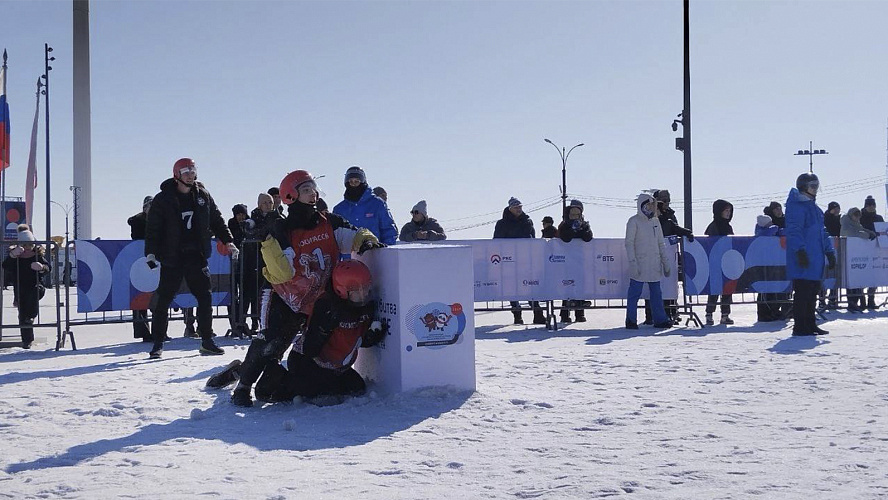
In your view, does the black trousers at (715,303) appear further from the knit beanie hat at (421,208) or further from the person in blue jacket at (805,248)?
the knit beanie hat at (421,208)

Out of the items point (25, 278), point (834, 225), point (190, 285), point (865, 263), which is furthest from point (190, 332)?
point (834, 225)

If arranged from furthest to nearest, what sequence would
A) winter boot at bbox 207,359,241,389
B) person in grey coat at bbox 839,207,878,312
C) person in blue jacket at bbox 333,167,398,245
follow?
1. person in grey coat at bbox 839,207,878,312
2. person in blue jacket at bbox 333,167,398,245
3. winter boot at bbox 207,359,241,389

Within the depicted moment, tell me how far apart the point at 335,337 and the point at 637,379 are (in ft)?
9.15

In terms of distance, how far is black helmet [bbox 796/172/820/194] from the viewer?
11.7 meters

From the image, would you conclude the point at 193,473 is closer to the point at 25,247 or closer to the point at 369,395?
the point at 369,395

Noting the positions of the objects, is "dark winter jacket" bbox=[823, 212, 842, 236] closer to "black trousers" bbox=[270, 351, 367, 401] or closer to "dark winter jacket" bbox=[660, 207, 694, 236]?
"dark winter jacket" bbox=[660, 207, 694, 236]

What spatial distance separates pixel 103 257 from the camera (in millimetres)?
11914

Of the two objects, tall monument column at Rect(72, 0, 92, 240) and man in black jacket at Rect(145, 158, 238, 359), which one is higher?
tall monument column at Rect(72, 0, 92, 240)

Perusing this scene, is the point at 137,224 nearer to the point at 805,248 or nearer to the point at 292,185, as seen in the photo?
the point at 292,185

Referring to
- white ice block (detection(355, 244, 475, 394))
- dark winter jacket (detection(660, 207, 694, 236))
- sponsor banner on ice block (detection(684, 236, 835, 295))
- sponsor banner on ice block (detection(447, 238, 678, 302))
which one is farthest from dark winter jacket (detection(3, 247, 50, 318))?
sponsor banner on ice block (detection(684, 236, 835, 295))

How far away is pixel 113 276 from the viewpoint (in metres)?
11.9

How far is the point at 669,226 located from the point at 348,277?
29.1 feet

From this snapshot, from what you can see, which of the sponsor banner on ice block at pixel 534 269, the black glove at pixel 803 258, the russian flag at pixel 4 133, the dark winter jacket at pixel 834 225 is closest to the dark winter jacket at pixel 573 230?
the sponsor banner on ice block at pixel 534 269

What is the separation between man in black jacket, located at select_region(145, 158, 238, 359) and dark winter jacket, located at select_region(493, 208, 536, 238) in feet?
19.9
